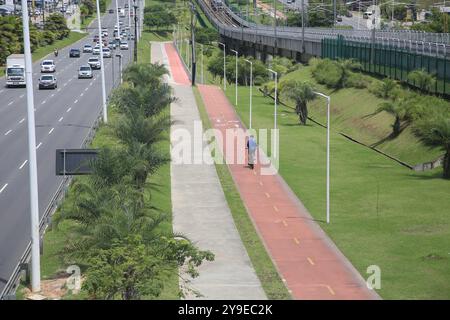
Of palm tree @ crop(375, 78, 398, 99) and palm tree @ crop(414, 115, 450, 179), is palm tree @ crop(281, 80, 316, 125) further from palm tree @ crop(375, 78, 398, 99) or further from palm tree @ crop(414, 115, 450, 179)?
palm tree @ crop(414, 115, 450, 179)

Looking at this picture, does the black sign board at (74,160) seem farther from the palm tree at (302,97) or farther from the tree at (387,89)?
the tree at (387,89)

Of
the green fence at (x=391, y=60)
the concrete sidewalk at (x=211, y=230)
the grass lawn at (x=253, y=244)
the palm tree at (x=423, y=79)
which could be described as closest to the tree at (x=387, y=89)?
the green fence at (x=391, y=60)

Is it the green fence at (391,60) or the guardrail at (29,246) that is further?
the green fence at (391,60)

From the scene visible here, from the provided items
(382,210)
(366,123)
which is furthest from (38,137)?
(382,210)

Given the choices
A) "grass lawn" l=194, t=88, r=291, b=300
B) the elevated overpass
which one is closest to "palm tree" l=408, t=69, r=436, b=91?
the elevated overpass
